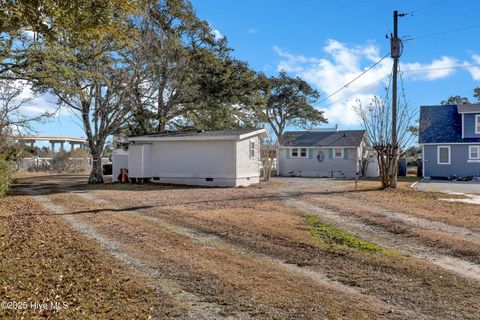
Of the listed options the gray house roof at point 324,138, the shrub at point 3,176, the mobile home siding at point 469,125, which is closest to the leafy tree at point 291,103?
the gray house roof at point 324,138

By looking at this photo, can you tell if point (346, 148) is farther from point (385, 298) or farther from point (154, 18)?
point (385, 298)

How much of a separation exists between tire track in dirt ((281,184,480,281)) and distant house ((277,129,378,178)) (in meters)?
19.6

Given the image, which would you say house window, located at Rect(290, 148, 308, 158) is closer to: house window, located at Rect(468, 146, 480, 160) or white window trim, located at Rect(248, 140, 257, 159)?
white window trim, located at Rect(248, 140, 257, 159)

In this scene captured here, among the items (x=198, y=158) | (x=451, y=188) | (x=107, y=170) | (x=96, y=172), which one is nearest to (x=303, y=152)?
(x=198, y=158)

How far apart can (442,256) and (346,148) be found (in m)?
25.1

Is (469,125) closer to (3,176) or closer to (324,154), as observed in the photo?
(324,154)

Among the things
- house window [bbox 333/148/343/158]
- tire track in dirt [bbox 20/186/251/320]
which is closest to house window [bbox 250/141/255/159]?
house window [bbox 333/148/343/158]

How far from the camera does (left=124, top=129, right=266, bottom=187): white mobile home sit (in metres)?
20.2

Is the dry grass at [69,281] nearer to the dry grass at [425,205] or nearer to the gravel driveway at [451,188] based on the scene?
the dry grass at [425,205]

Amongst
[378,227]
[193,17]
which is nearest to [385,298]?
[378,227]

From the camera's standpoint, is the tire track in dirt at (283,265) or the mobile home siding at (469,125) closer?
the tire track in dirt at (283,265)

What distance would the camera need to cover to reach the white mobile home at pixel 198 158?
66.3ft

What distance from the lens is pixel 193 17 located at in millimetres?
25531

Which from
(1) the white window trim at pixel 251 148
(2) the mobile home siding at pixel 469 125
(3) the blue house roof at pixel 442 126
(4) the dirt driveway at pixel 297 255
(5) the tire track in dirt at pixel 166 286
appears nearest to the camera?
(5) the tire track in dirt at pixel 166 286
